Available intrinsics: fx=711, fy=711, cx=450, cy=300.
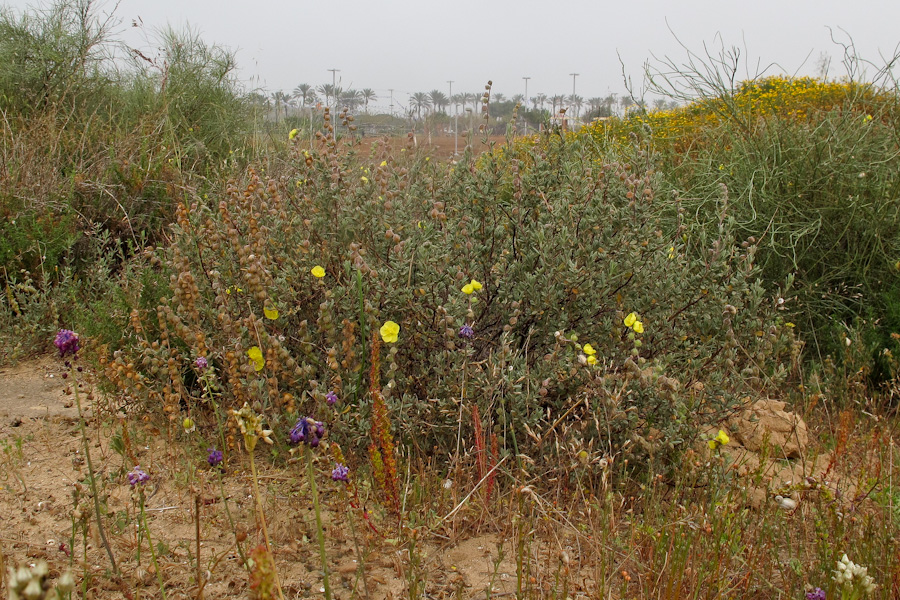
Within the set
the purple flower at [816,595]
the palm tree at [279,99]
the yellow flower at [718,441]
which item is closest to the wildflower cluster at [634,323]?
the yellow flower at [718,441]

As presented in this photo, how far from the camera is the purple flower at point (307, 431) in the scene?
1.64m

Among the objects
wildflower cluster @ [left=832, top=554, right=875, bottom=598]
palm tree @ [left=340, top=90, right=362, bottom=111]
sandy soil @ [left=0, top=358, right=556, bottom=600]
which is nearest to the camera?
wildflower cluster @ [left=832, top=554, right=875, bottom=598]

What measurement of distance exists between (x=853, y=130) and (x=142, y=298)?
174 inches

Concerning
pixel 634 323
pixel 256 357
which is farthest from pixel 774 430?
pixel 256 357

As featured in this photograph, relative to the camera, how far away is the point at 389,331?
2.54 m

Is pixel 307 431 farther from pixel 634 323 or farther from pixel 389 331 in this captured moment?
pixel 634 323

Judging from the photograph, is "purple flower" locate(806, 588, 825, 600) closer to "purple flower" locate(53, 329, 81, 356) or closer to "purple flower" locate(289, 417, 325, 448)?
"purple flower" locate(289, 417, 325, 448)

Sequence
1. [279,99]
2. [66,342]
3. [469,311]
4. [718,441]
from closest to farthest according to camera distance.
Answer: [66,342] → [469,311] → [718,441] → [279,99]

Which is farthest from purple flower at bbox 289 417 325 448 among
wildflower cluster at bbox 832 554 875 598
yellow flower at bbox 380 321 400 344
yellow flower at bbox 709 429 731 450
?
yellow flower at bbox 709 429 731 450

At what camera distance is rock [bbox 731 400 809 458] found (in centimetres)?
302

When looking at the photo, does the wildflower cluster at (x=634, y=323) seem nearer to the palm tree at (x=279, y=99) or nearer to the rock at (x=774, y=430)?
the rock at (x=774, y=430)

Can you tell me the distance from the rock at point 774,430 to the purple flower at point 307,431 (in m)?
1.89

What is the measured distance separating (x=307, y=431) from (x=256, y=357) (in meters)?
0.94

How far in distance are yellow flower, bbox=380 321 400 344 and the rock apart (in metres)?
1.47
